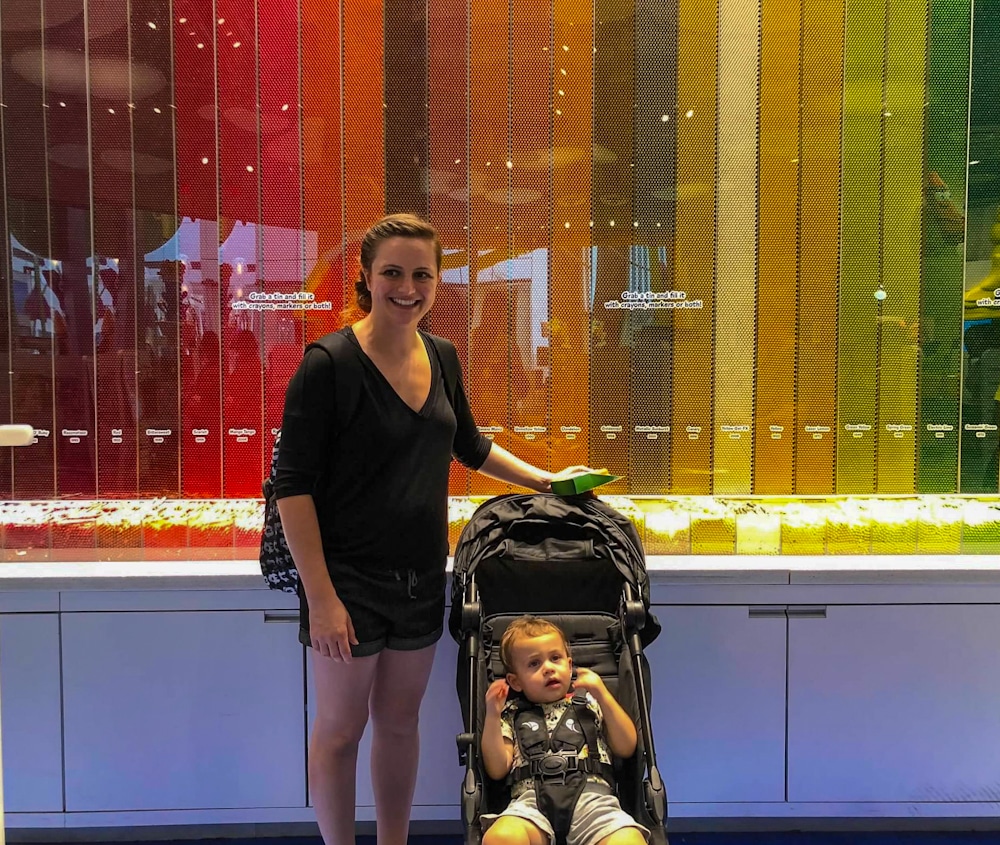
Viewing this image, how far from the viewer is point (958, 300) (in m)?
3.01

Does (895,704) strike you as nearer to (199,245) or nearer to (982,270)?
(982,270)

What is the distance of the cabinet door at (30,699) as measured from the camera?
7.22 ft

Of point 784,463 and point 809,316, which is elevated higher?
point 809,316

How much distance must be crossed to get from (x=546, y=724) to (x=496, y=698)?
141 mm

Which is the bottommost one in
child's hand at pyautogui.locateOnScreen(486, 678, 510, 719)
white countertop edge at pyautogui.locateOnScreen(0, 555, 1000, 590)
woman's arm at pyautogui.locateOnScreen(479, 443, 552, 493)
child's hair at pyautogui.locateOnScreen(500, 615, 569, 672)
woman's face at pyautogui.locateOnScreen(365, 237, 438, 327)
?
child's hand at pyautogui.locateOnScreen(486, 678, 510, 719)

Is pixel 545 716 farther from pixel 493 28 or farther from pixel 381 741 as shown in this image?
pixel 493 28

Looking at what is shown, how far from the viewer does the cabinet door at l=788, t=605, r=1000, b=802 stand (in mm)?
2230

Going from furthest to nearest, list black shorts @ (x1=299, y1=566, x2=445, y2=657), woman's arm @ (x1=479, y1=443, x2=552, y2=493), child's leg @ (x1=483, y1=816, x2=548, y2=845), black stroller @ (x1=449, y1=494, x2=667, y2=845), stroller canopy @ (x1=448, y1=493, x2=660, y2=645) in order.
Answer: woman's arm @ (x1=479, y1=443, x2=552, y2=493)
stroller canopy @ (x1=448, y1=493, x2=660, y2=645)
black stroller @ (x1=449, y1=494, x2=667, y2=845)
black shorts @ (x1=299, y1=566, x2=445, y2=657)
child's leg @ (x1=483, y1=816, x2=548, y2=845)

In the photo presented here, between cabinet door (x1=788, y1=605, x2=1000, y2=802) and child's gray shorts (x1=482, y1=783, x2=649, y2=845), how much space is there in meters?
0.85

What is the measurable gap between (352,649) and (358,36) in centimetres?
242

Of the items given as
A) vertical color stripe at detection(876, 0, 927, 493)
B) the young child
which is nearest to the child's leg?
the young child

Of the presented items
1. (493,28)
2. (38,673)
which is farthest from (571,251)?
(38,673)

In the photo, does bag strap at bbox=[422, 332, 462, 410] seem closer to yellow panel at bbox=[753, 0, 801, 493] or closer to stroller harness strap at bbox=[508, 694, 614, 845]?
stroller harness strap at bbox=[508, 694, 614, 845]

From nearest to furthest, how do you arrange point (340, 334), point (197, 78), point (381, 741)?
point (340, 334) < point (381, 741) < point (197, 78)
